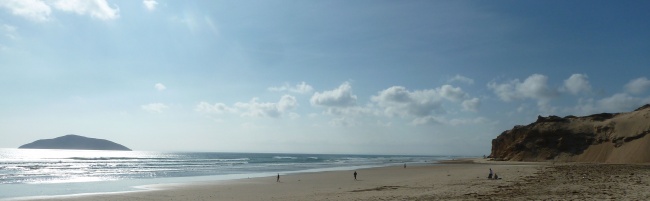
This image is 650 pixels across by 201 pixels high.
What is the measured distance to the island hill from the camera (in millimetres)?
51656

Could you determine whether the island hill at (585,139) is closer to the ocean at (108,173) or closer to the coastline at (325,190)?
the ocean at (108,173)

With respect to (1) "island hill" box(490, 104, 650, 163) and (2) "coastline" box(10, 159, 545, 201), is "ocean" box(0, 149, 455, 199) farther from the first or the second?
(1) "island hill" box(490, 104, 650, 163)

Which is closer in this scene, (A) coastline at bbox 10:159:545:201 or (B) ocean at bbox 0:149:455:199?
(A) coastline at bbox 10:159:545:201

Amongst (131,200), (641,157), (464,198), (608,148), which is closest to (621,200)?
(464,198)

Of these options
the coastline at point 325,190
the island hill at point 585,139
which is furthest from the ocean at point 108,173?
the island hill at point 585,139

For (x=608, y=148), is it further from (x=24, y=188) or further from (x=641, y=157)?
(x=24, y=188)

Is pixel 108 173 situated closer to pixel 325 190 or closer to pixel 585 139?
pixel 325 190

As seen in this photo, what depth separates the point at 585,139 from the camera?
5938 cm

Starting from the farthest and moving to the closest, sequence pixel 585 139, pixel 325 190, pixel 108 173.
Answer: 1. pixel 585 139
2. pixel 108 173
3. pixel 325 190

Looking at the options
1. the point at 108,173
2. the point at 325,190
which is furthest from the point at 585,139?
the point at 108,173

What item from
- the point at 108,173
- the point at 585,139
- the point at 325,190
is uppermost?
the point at 585,139

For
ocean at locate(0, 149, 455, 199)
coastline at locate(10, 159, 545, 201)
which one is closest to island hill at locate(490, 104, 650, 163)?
ocean at locate(0, 149, 455, 199)

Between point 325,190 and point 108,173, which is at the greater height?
point 108,173

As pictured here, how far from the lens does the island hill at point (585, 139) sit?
5166 centimetres
